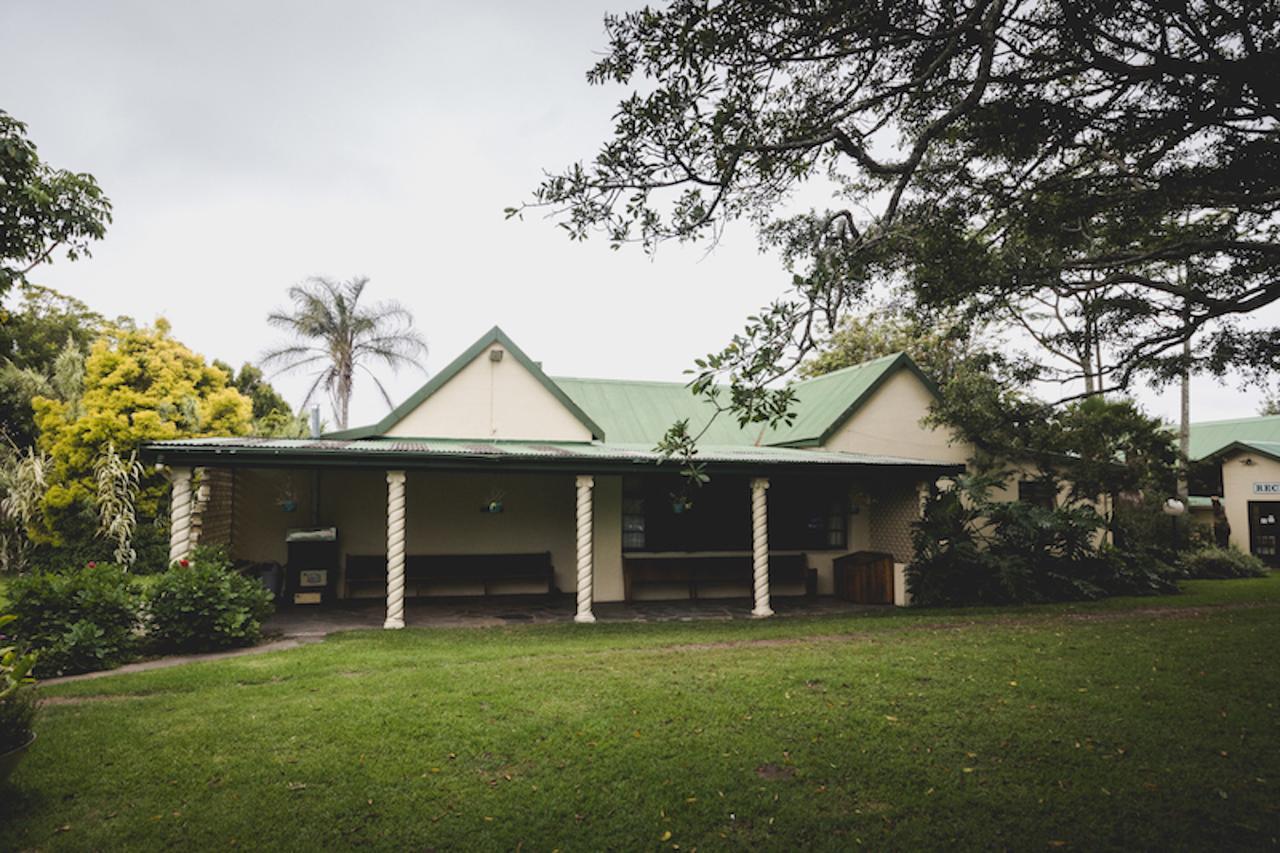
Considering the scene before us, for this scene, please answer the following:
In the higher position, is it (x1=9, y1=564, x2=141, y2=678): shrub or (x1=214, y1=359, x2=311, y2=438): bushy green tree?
(x1=214, y1=359, x2=311, y2=438): bushy green tree

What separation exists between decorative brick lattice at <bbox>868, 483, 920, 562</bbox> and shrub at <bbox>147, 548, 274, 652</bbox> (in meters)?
11.5

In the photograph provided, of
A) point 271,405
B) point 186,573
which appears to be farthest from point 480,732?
point 271,405

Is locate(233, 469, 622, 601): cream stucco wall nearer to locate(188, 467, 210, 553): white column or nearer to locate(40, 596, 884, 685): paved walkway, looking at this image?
locate(40, 596, 884, 685): paved walkway

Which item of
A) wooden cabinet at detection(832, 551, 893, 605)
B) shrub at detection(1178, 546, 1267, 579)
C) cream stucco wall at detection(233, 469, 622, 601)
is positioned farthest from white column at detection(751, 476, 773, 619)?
shrub at detection(1178, 546, 1267, 579)

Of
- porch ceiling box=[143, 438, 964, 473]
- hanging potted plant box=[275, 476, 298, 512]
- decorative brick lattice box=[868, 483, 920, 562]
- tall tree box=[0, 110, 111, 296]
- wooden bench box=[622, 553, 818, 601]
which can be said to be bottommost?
wooden bench box=[622, 553, 818, 601]

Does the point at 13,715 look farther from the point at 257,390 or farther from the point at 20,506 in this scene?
the point at 257,390

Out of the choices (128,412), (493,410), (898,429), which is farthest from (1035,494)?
(128,412)

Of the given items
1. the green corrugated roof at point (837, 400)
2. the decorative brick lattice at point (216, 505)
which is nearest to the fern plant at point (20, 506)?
the decorative brick lattice at point (216, 505)

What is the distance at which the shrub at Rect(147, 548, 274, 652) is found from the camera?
8.90 metres

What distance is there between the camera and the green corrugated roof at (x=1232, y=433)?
28656mm

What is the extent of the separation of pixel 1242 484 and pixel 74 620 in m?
31.2

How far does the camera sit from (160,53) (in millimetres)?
8812

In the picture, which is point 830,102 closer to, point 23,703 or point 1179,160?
point 1179,160

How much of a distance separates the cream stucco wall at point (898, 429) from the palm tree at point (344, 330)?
17.5 meters
